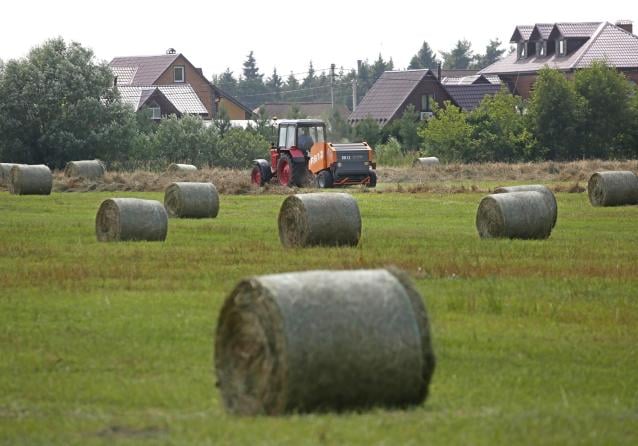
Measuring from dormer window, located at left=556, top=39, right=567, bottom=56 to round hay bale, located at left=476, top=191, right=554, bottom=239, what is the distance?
3185 inches

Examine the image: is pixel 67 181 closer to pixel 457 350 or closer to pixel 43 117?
pixel 43 117

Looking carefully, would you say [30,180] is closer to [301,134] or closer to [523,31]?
[301,134]

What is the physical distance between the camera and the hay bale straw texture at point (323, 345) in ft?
32.0

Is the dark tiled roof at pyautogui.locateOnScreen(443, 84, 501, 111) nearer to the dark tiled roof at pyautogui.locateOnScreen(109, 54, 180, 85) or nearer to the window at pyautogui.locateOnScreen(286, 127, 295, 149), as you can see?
the dark tiled roof at pyautogui.locateOnScreen(109, 54, 180, 85)

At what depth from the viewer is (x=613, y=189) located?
38062 mm

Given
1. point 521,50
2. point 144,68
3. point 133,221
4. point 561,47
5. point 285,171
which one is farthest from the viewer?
point 144,68

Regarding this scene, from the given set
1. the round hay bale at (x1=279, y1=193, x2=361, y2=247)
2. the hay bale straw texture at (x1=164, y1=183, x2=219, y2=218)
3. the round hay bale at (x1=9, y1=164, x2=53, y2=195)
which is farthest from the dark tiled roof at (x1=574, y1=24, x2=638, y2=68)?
the round hay bale at (x1=279, y1=193, x2=361, y2=247)

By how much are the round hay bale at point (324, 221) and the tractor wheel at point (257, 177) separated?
1078 inches

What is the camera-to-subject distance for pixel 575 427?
971cm

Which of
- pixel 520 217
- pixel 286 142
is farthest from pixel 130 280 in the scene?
pixel 286 142

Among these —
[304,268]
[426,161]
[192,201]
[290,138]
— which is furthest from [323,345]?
[426,161]

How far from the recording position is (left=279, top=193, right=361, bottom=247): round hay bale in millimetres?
24422

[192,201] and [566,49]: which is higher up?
[566,49]

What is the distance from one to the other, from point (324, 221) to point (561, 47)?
84985mm
